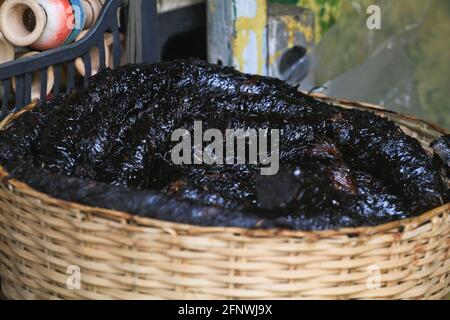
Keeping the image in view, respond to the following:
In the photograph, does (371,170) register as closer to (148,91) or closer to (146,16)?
(148,91)

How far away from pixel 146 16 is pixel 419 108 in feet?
10.6

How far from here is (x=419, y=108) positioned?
5.64 metres

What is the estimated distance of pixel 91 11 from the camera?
298 cm

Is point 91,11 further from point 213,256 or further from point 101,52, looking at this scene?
point 213,256

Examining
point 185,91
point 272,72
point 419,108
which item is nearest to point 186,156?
point 185,91

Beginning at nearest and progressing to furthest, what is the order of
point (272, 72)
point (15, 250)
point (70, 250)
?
point (70, 250) → point (15, 250) → point (272, 72)

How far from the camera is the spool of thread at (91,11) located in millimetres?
2963

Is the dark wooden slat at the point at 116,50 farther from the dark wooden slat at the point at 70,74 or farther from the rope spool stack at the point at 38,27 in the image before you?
the dark wooden slat at the point at 70,74
